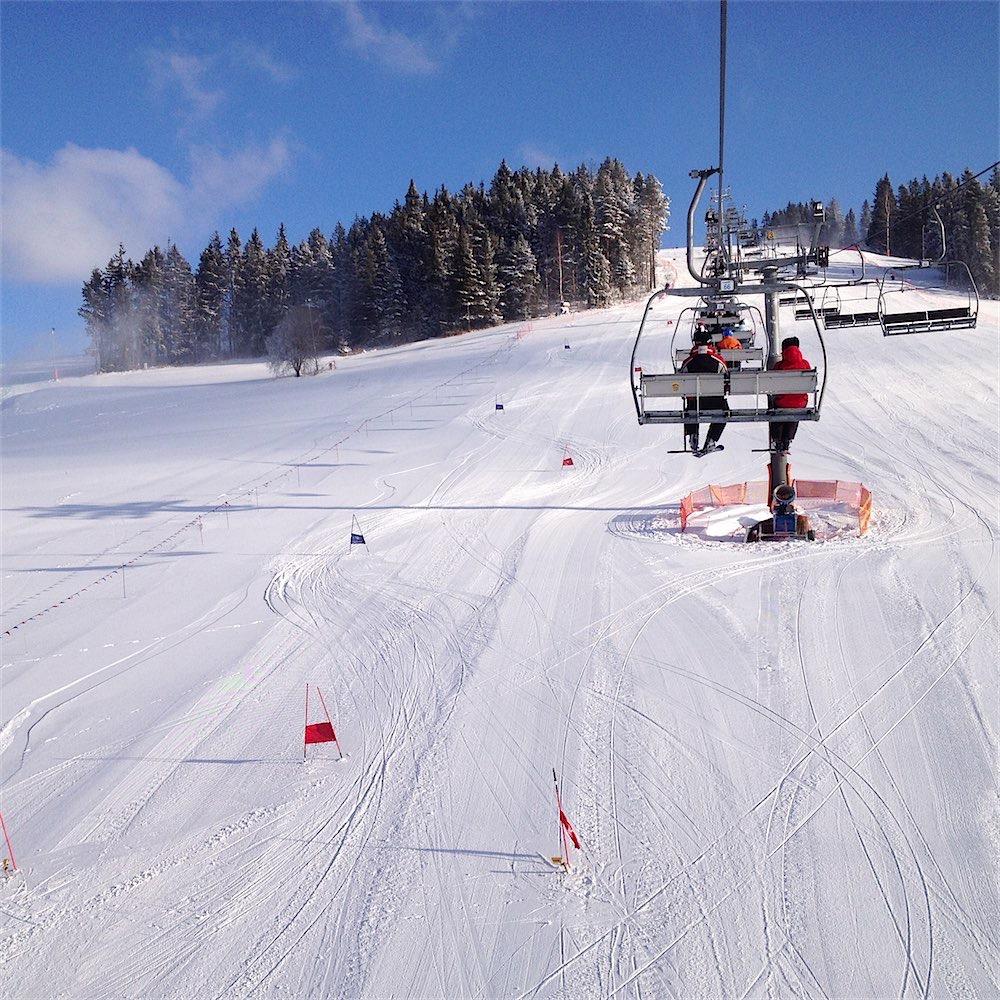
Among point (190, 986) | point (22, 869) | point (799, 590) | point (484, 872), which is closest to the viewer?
point (190, 986)

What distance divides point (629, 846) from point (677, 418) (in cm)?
670

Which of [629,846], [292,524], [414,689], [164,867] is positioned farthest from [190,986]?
[292,524]

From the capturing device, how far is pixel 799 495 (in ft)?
59.1

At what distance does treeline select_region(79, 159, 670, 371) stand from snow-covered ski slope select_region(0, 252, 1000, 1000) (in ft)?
174

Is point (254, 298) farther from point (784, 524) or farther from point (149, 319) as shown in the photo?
point (784, 524)

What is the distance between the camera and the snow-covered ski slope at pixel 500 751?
5338 millimetres

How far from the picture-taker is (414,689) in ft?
31.2

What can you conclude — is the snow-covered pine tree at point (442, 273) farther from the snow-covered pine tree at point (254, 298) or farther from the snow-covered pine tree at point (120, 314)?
the snow-covered pine tree at point (120, 314)

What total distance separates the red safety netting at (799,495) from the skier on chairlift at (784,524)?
6.52ft

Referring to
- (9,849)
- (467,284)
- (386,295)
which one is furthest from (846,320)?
(386,295)

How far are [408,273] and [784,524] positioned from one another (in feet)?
211

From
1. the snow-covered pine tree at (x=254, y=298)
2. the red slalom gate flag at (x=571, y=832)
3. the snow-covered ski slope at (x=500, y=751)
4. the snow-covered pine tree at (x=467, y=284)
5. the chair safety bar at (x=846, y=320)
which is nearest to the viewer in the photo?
the snow-covered ski slope at (x=500, y=751)

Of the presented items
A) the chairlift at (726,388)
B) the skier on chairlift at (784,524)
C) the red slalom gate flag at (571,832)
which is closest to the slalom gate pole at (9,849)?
the red slalom gate flag at (571,832)

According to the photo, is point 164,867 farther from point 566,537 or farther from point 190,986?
point 566,537
